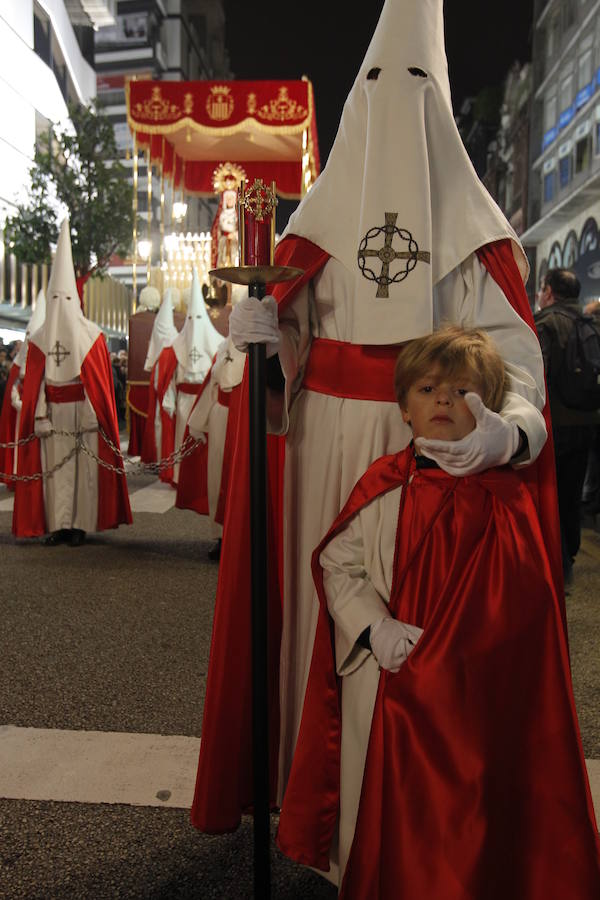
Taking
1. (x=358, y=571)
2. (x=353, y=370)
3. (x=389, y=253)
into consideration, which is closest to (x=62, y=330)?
(x=353, y=370)

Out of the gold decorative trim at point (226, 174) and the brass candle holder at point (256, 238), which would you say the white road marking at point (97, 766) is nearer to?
the brass candle holder at point (256, 238)

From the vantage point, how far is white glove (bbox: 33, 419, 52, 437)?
6.78 metres

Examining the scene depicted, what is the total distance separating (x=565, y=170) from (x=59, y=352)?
86.6 feet

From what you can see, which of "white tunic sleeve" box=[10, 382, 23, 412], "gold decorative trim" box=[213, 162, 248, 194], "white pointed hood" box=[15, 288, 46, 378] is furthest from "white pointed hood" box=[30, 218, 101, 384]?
"gold decorative trim" box=[213, 162, 248, 194]

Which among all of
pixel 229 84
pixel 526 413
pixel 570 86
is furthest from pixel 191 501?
pixel 570 86

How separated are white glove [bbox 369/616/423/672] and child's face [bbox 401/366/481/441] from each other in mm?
427

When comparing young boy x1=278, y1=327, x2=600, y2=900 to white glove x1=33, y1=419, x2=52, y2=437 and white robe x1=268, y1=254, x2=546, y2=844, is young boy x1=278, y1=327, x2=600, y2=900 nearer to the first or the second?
white robe x1=268, y1=254, x2=546, y2=844

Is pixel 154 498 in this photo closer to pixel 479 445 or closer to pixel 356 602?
pixel 356 602

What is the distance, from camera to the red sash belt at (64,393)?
6.89 meters

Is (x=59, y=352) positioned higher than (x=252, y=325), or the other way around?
(x=59, y=352)

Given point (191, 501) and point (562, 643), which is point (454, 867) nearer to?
point (562, 643)

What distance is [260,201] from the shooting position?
1.76 metres

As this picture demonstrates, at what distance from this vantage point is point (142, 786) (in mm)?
2707

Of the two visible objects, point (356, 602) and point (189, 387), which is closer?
point (356, 602)
